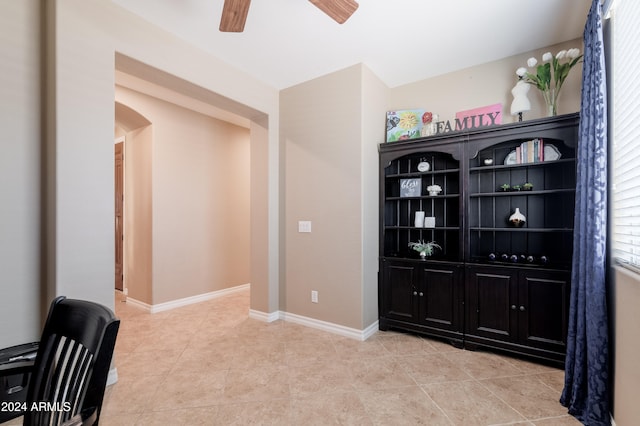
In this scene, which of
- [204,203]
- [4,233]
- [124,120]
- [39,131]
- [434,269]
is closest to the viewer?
[4,233]

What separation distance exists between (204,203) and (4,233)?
2.56m

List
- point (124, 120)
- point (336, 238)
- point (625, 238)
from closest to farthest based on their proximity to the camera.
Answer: point (625, 238)
point (336, 238)
point (124, 120)

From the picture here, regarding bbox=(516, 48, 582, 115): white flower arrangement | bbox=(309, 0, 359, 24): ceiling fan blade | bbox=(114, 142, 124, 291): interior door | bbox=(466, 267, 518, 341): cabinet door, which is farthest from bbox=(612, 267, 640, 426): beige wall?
bbox=(114, 142, 124, 291): interior door

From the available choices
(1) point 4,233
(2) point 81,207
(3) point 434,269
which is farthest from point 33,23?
(3) point 434,269

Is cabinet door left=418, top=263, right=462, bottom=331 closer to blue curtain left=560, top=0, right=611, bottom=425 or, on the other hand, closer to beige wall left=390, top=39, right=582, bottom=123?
blue curtain left=560, top=0, right=611, bottom=425

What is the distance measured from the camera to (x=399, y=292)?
3.06 meters

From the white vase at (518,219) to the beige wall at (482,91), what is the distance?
909 mm

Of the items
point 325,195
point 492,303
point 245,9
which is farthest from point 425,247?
point 245,9

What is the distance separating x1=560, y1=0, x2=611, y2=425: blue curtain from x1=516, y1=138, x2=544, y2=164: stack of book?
69cm

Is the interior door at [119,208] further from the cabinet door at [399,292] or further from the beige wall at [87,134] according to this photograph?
the cabinet door at [399,292]

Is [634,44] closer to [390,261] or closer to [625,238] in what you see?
[625,238]

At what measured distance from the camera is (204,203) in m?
4.37

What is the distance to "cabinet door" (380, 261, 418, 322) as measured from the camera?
2.98 metres

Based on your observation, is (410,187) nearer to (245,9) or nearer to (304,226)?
(304,226)
